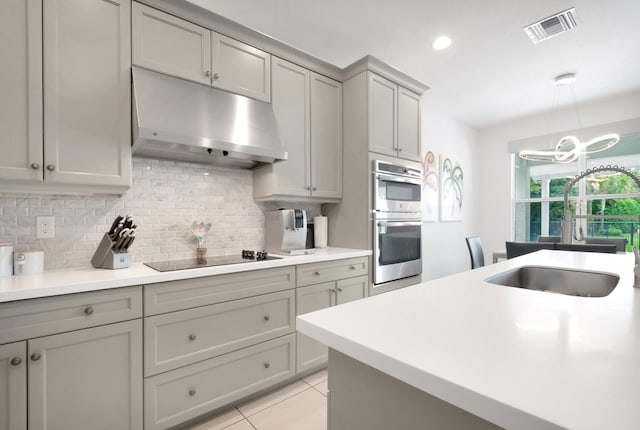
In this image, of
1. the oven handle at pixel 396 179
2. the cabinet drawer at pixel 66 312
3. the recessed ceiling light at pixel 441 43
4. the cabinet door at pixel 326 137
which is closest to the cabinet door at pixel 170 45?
the cabinet door at pixel 326 137

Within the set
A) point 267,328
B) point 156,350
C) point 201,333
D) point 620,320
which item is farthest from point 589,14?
point 156,350

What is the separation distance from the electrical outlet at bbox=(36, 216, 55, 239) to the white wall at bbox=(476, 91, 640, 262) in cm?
573

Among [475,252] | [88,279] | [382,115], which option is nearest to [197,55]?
[88,279]

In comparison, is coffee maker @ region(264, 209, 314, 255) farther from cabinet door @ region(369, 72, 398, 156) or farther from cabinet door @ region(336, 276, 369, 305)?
cabinet door @ region(369, 72, 398, 156)

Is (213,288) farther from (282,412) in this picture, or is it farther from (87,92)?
(87,92)

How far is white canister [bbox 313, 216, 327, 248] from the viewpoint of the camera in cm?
285

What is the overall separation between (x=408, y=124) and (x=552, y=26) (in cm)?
134

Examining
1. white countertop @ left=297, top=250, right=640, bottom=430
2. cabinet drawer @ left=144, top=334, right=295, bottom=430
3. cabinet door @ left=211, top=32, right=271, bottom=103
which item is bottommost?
cabinet drawer @ left=144, top=334, right=295, bottom=430

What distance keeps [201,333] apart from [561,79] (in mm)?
4492

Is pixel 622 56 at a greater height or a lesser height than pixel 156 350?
greater

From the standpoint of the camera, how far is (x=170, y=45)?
1911 millimetres

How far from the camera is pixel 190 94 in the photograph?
1943 mm

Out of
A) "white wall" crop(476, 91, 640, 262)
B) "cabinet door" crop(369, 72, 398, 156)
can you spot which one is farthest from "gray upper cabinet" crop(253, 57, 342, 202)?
"white wall" crop(476, 91, 640, 262)

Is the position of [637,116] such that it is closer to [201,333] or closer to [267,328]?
[267,328]
